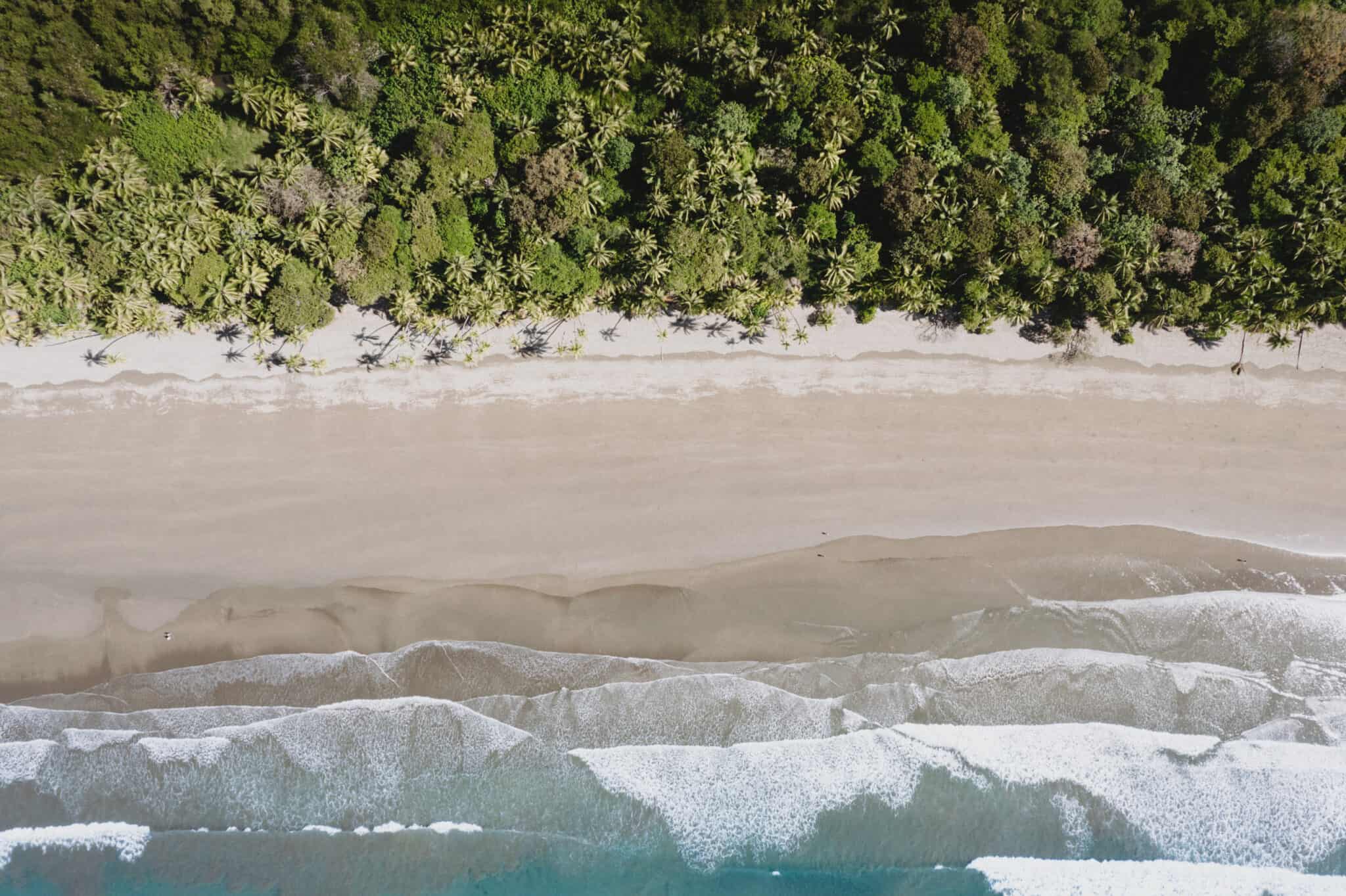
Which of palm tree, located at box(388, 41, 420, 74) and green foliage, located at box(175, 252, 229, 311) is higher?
palm tree, located at box(388, 41, 420, 74)

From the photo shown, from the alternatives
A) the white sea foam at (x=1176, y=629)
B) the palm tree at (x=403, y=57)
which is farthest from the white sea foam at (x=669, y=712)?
the palm tree at (x=403, y=57)

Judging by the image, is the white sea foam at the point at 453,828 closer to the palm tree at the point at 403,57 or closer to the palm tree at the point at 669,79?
the palm tree at the point at 403,57

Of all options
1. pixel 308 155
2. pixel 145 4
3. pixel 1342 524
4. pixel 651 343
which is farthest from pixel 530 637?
pixel 1342 524

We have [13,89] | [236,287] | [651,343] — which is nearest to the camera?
[13,89]

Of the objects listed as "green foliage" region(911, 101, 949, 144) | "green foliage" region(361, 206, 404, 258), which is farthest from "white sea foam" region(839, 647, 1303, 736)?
"green foliage" region(361, 206, 404, 258)

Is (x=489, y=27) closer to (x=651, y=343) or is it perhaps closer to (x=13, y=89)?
(x=651, y=343)

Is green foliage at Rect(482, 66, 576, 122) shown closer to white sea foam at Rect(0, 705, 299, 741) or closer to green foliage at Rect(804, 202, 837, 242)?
green foliage at Rect(804, 202, 837, 242)

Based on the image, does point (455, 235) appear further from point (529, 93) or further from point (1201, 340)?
point (1201, 340)
